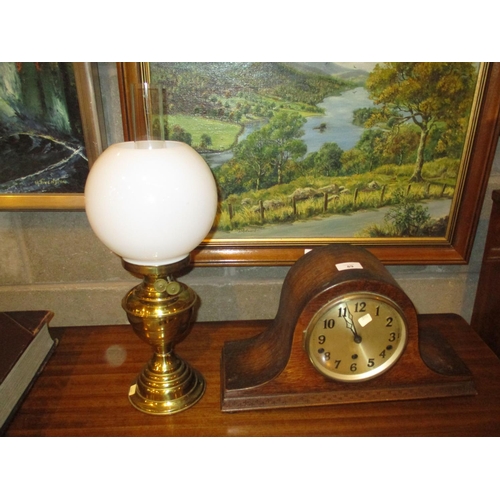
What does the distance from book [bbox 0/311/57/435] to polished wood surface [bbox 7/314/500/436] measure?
0.02 meters

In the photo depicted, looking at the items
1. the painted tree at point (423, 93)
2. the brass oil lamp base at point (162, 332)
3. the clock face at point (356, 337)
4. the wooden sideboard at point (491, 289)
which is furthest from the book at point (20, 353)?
the wooden sideboard at point (491, 289)

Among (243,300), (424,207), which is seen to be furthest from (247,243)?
(424,207)

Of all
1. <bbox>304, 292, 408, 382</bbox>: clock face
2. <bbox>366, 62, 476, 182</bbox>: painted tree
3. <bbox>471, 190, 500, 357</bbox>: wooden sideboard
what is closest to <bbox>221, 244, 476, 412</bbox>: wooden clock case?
<bbox>304, 292, 408, 382</bbox>: clock face

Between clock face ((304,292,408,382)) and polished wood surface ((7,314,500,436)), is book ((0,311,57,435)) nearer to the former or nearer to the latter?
polished wood surface ((7,314,500,436))

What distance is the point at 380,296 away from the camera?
810 mm

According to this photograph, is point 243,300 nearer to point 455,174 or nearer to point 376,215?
point 376,215

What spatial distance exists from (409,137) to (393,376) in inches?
20.6

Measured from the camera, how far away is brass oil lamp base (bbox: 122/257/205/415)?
2.82 ft

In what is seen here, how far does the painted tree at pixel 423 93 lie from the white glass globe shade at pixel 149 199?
46 cm

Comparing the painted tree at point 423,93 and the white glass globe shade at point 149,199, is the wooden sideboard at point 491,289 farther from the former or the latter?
the white glass globe shade at point 149,199

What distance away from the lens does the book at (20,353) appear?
835 millimetres

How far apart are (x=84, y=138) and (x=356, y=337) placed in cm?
71

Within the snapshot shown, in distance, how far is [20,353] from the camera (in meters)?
0.88

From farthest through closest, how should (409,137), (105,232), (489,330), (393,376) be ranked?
(489,330) < (409,137) < (393,376) < (105,232)
